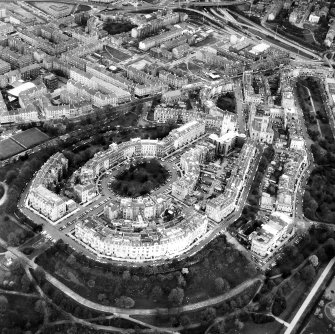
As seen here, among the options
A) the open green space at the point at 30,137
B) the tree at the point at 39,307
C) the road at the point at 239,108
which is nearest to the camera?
the tree at the point at 39,307

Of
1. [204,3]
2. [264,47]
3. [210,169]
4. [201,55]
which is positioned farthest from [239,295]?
[204,3]

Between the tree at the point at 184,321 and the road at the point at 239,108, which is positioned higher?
the tree at the point at 184,321

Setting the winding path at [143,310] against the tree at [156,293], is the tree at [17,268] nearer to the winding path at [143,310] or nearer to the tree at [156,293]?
the winding path at [143,310]

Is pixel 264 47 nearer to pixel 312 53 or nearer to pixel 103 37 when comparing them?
pixel 312 53

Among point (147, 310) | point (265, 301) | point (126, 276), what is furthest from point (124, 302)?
point (265, 301)

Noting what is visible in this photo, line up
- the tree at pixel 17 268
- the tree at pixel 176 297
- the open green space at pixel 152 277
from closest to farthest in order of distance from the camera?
the tree at pixel 176 297
the open green space at pixel 152 277
the tree at pixel 17 268

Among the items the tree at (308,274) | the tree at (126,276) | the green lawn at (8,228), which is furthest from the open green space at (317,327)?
the green lawn at (8,228)

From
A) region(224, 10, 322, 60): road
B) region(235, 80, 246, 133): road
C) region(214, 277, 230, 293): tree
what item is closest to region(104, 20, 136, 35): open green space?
region(224, 10, 322, 60): road
